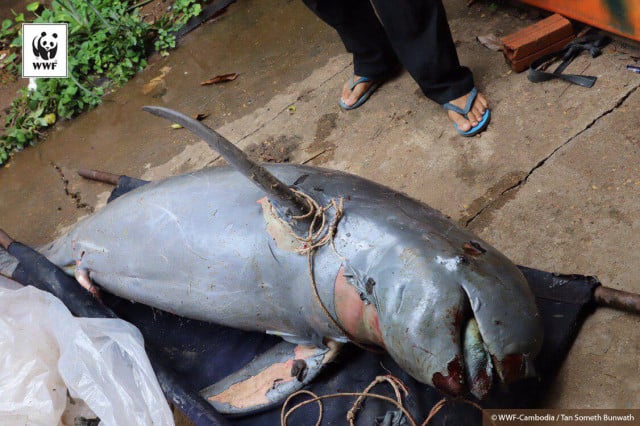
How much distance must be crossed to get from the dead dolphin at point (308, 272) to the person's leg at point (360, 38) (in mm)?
1245

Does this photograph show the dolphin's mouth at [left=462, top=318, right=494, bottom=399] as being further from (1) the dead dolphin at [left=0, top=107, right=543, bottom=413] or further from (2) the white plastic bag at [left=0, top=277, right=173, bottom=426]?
(2) the white plastic bag at [left=0, top=277, right=173, bottom=426]

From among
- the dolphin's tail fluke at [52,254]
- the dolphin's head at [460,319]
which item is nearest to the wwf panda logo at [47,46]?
the dolphin's tail fluke at [52,254]

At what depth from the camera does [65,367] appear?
2211 mm

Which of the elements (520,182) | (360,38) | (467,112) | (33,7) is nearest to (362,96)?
(360,38)

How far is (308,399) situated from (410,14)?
169 centimetres

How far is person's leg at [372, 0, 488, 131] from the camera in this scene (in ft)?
9.04

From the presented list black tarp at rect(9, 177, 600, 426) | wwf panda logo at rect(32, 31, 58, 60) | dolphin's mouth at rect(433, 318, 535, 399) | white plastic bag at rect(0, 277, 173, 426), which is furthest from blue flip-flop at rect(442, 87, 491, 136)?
wwf panda logo at rect(32, 31, 58, 60)

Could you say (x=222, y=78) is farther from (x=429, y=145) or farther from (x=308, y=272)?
(x=308, y=272)

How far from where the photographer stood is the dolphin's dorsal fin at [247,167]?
1.59 m

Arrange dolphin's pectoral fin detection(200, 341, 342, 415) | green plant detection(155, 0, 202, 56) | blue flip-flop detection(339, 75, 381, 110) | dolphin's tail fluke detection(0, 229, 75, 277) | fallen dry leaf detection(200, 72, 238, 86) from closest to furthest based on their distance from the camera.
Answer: dolphin's pectoral fin detection(200, 341, 342, 415) < dolphin's tail fluke detection(0, 229, 75, 277) < blue flip-flop detection(339, 75, 381, 110) < fallen dry leaf detection(200, 72, 238, 86) < green plant detection(155, 0, 202, 56)

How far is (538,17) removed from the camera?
3.27 metres

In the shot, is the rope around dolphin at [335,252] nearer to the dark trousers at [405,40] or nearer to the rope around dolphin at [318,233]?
the rope around dolphin at [318,233]

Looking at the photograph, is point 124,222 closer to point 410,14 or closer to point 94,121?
point 410,14

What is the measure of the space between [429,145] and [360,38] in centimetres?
68
